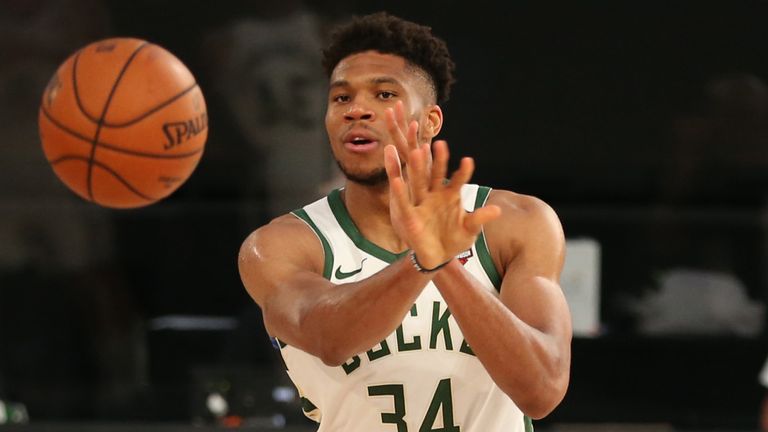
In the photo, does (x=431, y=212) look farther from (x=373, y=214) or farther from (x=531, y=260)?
(x=373, y=214)

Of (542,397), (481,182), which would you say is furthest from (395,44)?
(481,182)

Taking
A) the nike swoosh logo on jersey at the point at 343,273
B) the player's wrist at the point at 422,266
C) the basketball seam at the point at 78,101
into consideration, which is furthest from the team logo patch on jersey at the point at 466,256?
the basketball seam at the point at 78,101

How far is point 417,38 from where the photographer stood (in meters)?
3.46

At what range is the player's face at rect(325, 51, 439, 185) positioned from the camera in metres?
3.26

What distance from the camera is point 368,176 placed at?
10.9ft

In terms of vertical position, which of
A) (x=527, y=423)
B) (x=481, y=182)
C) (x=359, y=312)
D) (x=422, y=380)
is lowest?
(x=527, y=423)

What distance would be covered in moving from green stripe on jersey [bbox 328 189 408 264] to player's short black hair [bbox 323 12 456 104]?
0.39 metres

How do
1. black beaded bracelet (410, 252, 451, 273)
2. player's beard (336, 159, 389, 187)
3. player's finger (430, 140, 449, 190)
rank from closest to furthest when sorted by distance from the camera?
1. player's finger (430, 140, 449, 190)
2. black beaded bracelet (410, 252, 451, 273)
3. player's beard (336, 159, 389, 187)

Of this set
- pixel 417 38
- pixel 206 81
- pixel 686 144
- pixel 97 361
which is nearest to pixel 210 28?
pixel 206 81

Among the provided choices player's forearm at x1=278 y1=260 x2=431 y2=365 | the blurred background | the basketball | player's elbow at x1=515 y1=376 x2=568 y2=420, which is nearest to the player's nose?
player's forearm at x1=278 y1=260 x2=431 y2=365

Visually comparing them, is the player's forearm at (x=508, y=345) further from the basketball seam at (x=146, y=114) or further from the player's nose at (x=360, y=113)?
the basketball seam at (x=146, y=114)

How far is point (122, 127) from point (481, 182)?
3.00 m

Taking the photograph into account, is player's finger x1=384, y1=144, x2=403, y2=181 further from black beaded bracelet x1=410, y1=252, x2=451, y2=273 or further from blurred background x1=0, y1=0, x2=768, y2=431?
blurred background x1=0, y1=0, x2=768, y2=431

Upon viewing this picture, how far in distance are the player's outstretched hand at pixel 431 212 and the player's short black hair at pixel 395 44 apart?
873mm
